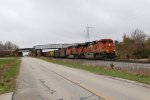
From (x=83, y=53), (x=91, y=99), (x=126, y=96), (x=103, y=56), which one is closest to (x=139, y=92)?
(x=126, y=96)

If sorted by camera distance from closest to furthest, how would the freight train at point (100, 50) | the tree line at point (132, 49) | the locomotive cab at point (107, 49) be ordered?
the locomotive cab at point (107, 49) < the freight train at point (100, 50) < the tree line at point (132, 49)

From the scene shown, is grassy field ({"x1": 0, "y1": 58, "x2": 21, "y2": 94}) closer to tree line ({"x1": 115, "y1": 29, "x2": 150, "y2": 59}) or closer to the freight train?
the freight train

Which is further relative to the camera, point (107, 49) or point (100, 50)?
point (100, 50)

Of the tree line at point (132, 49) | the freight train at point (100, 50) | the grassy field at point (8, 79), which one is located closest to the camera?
the grassy field at point (8, 79)

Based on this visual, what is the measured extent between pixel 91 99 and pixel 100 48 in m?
43.0

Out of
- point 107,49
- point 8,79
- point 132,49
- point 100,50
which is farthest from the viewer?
point 132,49

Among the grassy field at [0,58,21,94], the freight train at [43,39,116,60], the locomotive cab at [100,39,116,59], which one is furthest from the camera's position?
the freight train at [43,39,116,60]

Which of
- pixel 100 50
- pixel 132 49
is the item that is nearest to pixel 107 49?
pixel 100 50

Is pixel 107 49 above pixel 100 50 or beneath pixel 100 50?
above

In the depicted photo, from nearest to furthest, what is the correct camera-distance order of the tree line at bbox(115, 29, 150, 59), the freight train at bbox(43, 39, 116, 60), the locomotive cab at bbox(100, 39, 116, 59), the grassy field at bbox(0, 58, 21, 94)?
the grassy field at bbox(0, 58, 21, 94) < the locomotive cab at bbox(100, 39, 116, 59) < the freight train at bbox(43, 39, 116, 60) < the tree line at bbox(115, 29, 150, 59)

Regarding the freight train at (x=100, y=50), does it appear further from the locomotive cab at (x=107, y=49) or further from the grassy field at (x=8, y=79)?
the grassy field at (x=8, y=79)

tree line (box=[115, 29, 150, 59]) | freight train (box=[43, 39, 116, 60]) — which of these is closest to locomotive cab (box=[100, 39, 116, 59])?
freight train (box=[43, 39, 116, 60])

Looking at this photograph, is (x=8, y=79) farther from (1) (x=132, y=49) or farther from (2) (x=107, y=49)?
(1) (x=132, y=49)

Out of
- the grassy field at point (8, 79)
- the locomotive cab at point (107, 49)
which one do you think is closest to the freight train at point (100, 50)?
the locomotive cab at point (107, 49)
